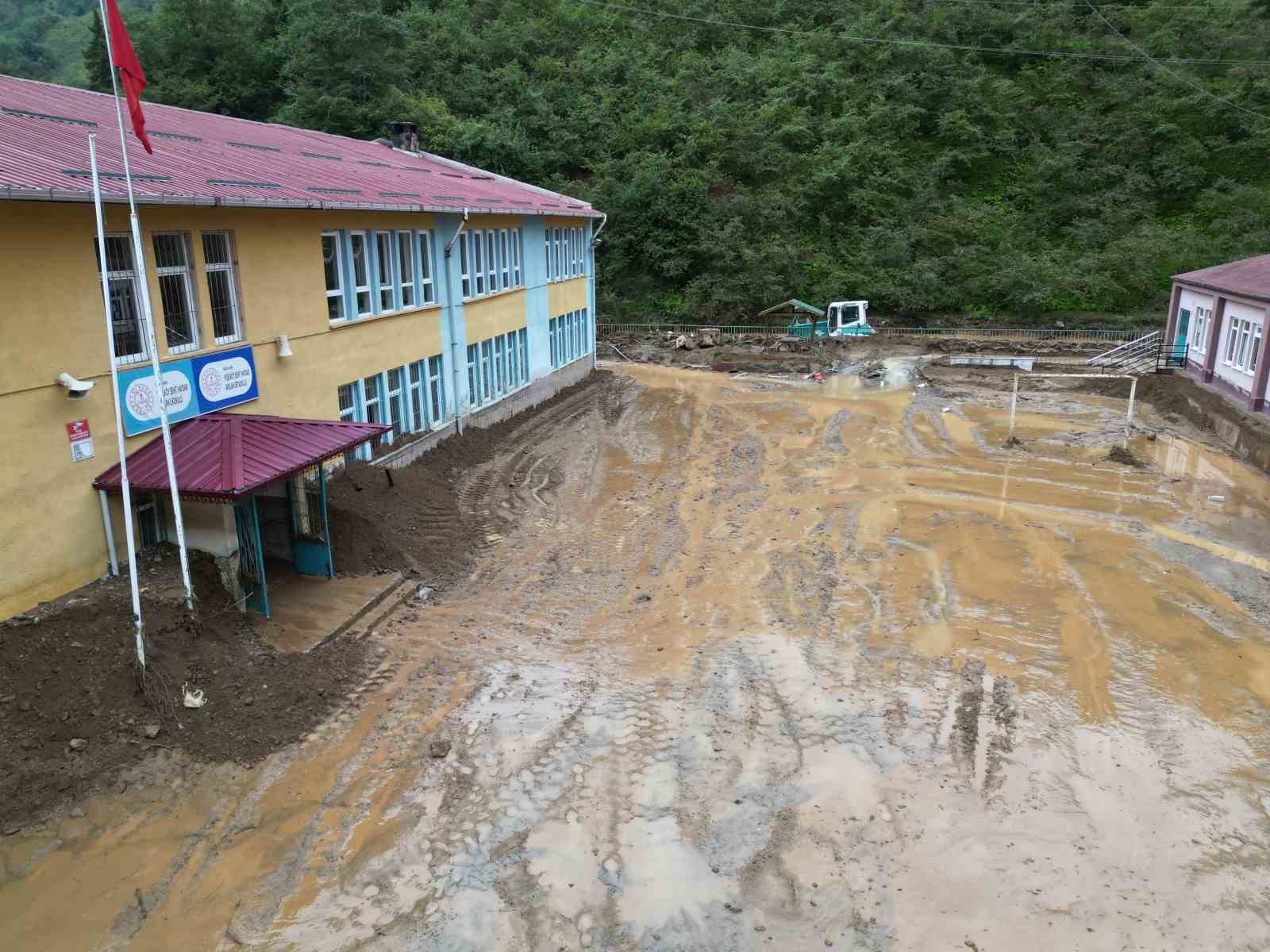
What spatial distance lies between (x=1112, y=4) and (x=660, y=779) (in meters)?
59.2

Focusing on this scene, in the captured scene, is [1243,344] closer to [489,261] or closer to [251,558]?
[489,261]

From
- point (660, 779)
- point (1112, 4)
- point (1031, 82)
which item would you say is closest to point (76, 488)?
point (660, 779)

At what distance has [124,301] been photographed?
384 inches

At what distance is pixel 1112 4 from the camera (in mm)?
49906

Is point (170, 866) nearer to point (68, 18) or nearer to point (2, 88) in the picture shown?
point (2, 88)

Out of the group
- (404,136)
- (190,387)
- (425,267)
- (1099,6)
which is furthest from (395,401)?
(1099,6)

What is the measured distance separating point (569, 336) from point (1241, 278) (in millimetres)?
19665

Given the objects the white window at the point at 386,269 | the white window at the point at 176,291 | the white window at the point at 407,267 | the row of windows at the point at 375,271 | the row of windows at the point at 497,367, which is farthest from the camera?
the row of windows at the point at 497,367

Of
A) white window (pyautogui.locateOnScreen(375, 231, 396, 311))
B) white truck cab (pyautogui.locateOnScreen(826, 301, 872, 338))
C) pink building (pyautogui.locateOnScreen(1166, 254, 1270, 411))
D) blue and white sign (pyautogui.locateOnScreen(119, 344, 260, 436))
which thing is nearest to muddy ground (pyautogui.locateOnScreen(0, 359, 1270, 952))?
blue and white sign (pyautogui.locateOnScreen(119, 344, 260, 436))

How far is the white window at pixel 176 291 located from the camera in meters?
10.3

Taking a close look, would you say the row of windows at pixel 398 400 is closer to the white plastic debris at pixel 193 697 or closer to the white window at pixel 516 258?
the white window at pixel 516 258

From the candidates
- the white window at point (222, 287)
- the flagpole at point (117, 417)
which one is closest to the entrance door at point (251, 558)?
the flagpole at point (117, 417)

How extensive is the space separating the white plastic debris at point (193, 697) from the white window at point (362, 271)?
8037 millimetres

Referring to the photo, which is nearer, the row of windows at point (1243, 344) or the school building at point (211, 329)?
the school building at point (211, 329)
